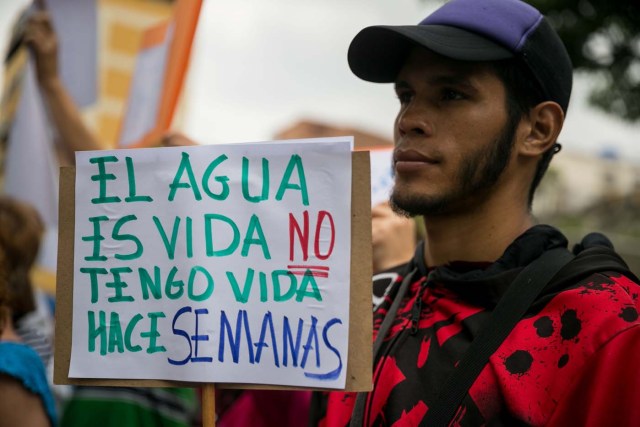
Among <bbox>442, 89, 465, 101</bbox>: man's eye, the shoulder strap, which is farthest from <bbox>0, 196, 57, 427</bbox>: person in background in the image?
<bbox>442, 89, 465, 101</bbox>: man's eye

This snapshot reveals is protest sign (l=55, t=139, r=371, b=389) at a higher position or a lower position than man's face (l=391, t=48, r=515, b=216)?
lower

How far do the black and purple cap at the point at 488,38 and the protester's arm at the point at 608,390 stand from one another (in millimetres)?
689

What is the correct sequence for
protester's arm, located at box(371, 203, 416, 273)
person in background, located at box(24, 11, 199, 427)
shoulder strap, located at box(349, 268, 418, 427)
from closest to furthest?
shoulder strap, located at box(349, 268, 418, 427), protester's arm, located at box(371, 203, 416, 273), person in background, located at box(24, 11, 199, 427)

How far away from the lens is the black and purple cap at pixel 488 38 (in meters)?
1.83

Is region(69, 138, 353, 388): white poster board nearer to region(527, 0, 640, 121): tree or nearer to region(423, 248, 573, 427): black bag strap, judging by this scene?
region(423, 248, 573, 427): black bag strap

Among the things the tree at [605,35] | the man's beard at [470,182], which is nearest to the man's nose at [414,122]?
the man's beard at [470,182]

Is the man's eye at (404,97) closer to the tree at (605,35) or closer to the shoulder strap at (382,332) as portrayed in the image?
the shoulder strap at (382,332)

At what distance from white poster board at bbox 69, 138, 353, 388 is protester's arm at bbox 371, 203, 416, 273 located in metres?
0.98

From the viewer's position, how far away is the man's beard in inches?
72.3

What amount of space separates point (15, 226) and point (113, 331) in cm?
177

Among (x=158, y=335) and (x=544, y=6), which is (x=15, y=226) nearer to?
(x=158, y=335)

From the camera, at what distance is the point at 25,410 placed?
216 cm

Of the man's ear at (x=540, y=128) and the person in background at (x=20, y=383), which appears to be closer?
the man's ear at (x=540, y=128)

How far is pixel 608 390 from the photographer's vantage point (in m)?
1.43
